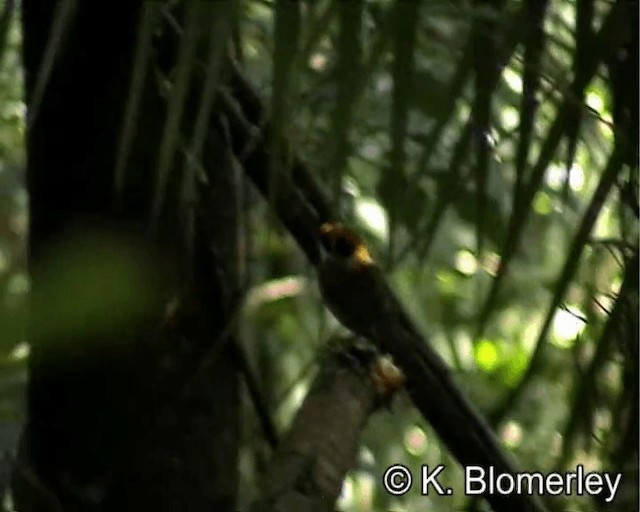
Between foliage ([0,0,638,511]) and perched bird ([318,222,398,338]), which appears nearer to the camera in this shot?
foliage ([0,0,638,511])

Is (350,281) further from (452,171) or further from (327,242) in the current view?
(452,171)

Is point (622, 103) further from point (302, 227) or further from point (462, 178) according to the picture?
point (302, 227)

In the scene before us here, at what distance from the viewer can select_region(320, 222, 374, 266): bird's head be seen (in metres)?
0.46

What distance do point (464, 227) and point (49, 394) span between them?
1.72 ft

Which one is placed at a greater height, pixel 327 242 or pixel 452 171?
pixel 452 171

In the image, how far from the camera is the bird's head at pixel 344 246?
0.46 meters

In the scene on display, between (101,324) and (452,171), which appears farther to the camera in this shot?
(101,324)

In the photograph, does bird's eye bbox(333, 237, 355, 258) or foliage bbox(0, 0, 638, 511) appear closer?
foliage bbox(0, 0, 638, 511)

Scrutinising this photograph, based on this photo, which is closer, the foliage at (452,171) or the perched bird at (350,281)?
the foliage at (452,171)

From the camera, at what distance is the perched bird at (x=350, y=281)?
462 mm

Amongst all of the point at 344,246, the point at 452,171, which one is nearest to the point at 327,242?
the point at 344,246

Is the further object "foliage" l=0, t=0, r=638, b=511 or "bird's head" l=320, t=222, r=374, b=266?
"bird's head" l=320, t=222, r=374, b=266

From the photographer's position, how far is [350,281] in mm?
464

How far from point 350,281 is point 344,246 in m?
0.02
